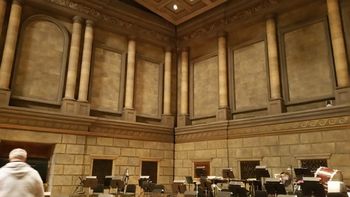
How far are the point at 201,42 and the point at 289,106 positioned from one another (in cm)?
533

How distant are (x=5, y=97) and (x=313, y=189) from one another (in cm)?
934

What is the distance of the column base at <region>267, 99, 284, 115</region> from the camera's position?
1045 centimetres

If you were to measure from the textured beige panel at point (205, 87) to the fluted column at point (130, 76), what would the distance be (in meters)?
2.99

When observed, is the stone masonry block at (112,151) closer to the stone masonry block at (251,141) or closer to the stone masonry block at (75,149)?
the stone masonry block at (75,149)

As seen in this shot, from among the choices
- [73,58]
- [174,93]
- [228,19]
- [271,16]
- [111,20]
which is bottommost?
[174,93]

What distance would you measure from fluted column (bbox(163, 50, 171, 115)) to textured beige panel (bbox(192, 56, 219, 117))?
3.91ft

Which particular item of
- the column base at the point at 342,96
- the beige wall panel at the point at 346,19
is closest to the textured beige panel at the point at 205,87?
the column base at the point at 342,96

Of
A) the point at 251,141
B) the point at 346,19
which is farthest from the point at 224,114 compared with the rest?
the point at 346,19

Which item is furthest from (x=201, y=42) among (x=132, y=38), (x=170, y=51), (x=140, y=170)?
(x=140, y=170)

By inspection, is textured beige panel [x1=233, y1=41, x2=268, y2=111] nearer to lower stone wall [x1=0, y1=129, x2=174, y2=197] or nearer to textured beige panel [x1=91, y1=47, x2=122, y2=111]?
lower stone wall [x1=0, y1=129, x2=174, y2=197]

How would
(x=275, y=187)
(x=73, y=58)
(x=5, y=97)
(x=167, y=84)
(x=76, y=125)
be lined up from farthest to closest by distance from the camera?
(x=167, y=84), (x=73, y=58), (x=76, y=125), (x=5, y=97), (x=275, y=187)

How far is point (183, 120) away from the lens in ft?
44.2

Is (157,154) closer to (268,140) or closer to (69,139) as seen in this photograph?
(69,139)

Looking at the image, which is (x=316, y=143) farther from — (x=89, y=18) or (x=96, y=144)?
(x=89, y=18)
